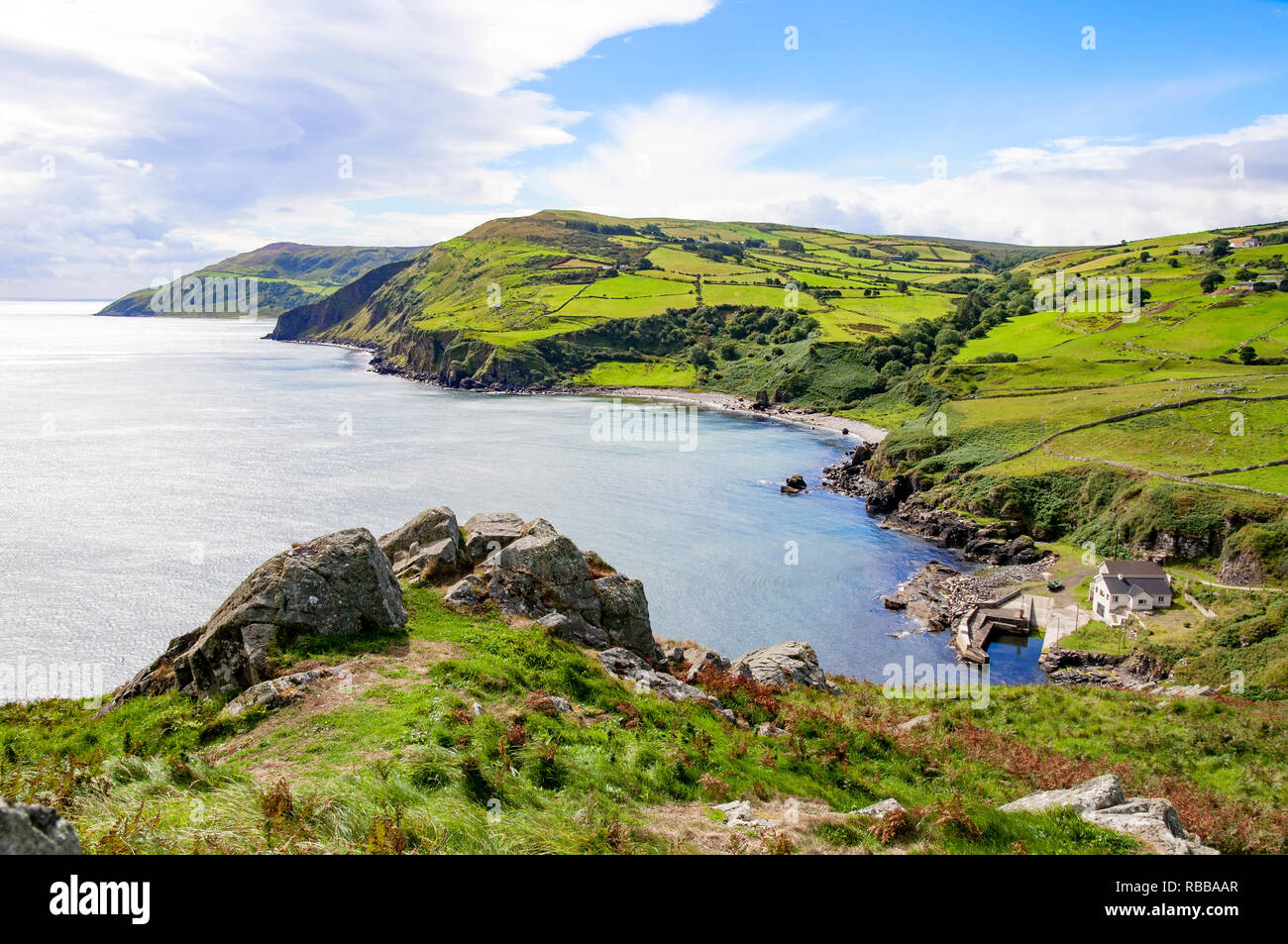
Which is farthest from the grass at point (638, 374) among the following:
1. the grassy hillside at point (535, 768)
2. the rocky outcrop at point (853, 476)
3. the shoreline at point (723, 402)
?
the grassy hillside at point (535, 768)

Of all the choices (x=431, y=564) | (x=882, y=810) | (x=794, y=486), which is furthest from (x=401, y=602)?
(x=794, y=486)

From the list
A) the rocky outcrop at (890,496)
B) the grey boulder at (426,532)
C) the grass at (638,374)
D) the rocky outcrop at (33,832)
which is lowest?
the rocky outcrop at (890,496)

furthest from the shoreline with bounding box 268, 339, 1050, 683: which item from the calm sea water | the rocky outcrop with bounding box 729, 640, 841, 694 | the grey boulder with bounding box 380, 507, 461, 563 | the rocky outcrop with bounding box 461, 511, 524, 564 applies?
the grey boulder with bounding box 380, 507, 461, 563

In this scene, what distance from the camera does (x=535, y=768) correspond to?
12.2m

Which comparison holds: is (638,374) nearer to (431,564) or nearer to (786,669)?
(786,669)

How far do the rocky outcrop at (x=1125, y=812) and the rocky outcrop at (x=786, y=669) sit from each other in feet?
39.8

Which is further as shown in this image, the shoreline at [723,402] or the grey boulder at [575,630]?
the shoreline at [723,402]

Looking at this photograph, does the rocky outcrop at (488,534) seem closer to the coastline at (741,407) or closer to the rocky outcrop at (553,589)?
the rocky outcrop at (553,589)

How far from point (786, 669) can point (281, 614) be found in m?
18.6

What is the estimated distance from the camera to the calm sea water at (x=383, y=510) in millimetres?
48938

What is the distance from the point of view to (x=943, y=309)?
184 metres

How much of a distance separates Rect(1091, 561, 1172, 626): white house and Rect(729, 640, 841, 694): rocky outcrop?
98.1 feet

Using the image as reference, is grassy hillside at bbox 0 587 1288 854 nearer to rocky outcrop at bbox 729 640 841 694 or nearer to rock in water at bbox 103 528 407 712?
rock in water at bbox 103 528 407 712
